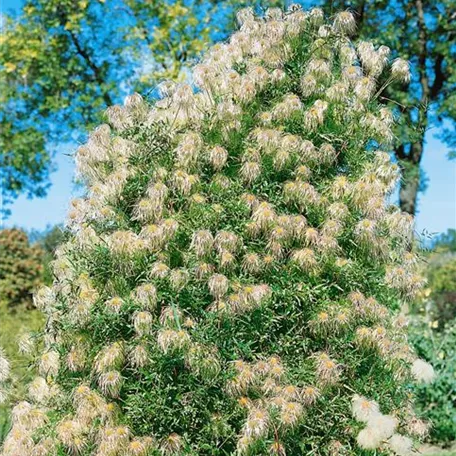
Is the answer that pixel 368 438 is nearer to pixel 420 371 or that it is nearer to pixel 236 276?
pixel 236 276

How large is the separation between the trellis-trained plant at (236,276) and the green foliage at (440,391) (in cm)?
430

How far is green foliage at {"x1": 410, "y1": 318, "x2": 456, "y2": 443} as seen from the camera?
29.3 ft

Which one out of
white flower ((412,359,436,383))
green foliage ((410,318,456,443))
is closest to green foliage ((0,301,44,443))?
white flower ((412,359,436,383))

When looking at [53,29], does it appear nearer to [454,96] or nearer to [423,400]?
[454,96]

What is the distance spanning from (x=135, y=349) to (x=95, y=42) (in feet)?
49.8

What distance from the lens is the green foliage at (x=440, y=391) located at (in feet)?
29.3

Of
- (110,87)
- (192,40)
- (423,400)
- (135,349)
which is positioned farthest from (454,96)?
(135,349)

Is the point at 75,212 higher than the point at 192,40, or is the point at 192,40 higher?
the point at 192,40

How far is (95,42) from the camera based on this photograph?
18172 mm

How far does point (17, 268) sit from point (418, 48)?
10.0m

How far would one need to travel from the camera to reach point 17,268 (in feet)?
52.6

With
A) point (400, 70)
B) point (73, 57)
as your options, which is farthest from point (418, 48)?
point (400, 70)

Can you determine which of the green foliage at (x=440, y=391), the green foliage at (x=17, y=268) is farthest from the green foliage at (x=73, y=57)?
the green foliage at (x=440, y=391)

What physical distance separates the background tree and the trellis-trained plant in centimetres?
1228
